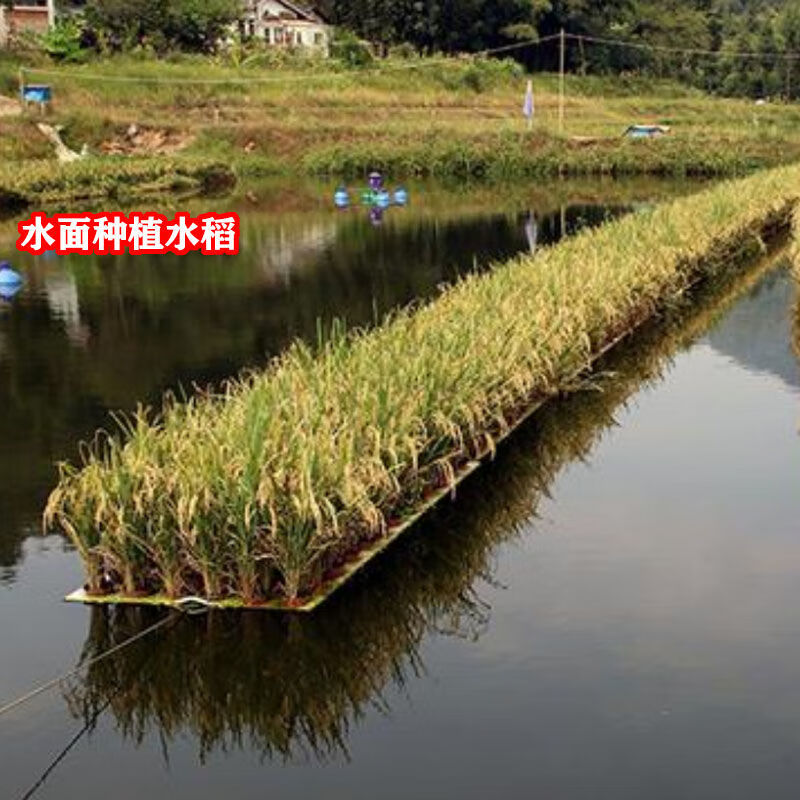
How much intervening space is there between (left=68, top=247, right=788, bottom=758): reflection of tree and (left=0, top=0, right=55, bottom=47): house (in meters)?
59.7

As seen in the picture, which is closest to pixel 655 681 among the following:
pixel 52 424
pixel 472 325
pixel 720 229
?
pixel 472 325

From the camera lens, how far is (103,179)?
3706 centimetres

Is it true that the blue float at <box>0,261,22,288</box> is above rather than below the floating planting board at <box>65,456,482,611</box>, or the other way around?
below

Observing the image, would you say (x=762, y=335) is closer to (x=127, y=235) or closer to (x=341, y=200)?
(x=127, y=235)

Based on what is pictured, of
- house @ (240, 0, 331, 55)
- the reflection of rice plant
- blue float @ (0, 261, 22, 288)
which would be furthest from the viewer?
house @ (240, 0, 331, 55)

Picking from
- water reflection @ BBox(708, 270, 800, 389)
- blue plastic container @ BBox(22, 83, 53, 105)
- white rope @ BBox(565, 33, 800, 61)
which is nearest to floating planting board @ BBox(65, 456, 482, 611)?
water reflection @ BBox(708, 270, 800, 389)

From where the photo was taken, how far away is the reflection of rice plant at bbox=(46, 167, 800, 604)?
741 centimetres

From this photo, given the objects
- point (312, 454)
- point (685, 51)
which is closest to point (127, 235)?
point (312, 454)

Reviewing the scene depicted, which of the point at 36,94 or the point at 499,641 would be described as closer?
the point at 499,641

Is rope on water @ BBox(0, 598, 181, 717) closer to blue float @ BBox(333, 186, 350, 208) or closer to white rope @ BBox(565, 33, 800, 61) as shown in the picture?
blue float @ BBox(333, 186, 350, 208)

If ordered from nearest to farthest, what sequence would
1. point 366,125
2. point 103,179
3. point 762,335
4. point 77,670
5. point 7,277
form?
point 77,670
point 762,335
point 7,277
point 103,179
point 366,125

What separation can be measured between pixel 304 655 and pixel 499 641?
4.05 feet

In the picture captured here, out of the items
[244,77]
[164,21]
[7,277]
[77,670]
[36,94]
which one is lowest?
[7,277]

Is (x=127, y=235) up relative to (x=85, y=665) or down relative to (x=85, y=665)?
down
